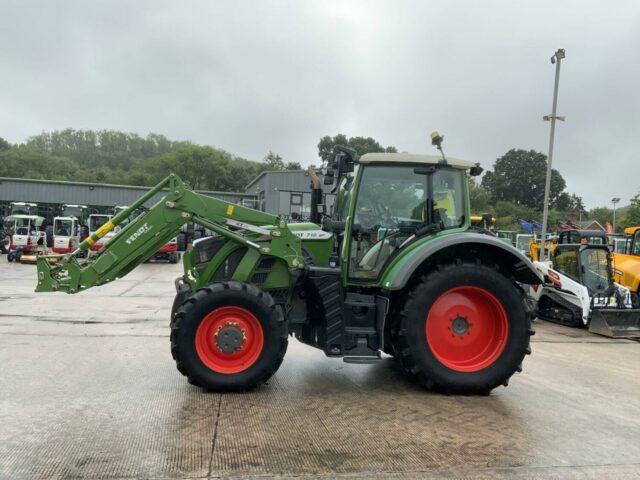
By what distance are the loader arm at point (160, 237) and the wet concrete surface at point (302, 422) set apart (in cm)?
107

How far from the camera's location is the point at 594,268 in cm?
1058

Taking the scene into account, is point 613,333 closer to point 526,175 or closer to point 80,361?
Result: point 80,361

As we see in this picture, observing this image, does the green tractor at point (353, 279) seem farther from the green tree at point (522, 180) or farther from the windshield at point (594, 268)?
the green tree at point (522, 180)

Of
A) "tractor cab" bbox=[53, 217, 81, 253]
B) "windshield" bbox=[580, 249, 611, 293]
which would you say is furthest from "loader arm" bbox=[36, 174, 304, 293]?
"tractor cab" bbox=[53, 217, 81, 253]

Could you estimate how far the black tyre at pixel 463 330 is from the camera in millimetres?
4871

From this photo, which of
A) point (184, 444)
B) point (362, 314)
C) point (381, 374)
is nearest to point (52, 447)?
point (184, 444)

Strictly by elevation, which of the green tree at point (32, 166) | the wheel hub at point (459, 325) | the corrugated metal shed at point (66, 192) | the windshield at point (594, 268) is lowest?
the wheel hub at point (459, 325)

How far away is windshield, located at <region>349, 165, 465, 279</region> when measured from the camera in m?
5.17

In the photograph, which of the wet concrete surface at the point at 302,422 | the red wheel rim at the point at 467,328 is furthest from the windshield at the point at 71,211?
the red wheel rim at the point at 467,328

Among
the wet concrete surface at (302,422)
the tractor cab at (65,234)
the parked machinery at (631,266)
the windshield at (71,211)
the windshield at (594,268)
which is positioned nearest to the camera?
the wet concrete surface at (302,422)

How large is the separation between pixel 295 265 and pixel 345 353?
0.97m

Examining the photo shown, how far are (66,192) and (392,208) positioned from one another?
139ft

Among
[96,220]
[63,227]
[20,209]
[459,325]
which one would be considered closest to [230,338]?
[459,325]

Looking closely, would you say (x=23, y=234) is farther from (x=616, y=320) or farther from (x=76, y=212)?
(x=616, y=320)
